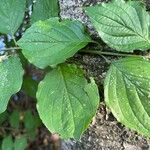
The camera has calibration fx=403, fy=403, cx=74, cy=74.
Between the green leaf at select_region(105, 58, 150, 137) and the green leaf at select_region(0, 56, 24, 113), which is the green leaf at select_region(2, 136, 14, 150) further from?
the green leaf at select_region(105, 58, 150, 137)

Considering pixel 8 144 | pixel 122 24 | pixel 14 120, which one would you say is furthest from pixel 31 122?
pixel 122 24

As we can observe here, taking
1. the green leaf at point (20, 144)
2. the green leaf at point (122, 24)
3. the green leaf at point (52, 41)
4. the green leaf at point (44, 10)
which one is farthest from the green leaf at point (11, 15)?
the green leaf at point (20, 144)

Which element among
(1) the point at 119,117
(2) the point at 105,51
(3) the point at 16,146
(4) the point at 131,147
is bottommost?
(3) the point at 16,146

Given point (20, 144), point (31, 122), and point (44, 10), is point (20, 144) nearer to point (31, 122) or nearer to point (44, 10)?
point (31, 122)

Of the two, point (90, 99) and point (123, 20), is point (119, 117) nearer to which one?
point (90, 99)

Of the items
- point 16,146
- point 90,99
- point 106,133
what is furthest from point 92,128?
point 16,146

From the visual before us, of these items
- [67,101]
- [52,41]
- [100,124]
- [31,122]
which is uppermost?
[52,41]
